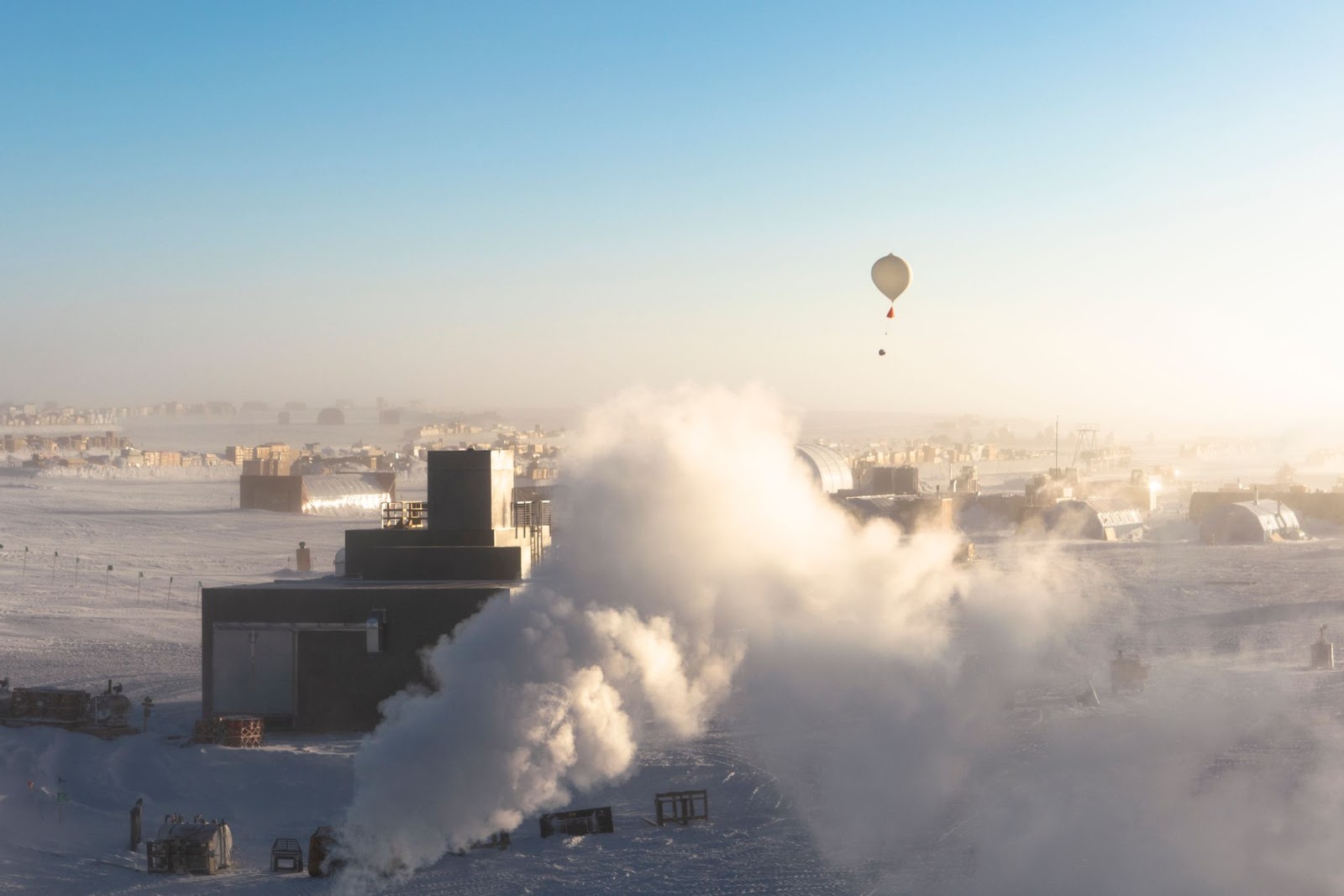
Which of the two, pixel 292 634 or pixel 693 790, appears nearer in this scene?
pixel 693 790

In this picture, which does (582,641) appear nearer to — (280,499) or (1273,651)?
(1273,651)

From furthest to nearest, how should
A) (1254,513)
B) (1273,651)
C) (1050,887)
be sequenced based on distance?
1. (1254,513)
2. (1273,651)
3. (1050,887)

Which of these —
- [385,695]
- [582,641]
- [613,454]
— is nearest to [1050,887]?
[582,641]

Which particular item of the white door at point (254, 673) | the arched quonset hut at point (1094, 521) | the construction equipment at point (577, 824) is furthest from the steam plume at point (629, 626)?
the arched quonset hut at point (1094, 521)

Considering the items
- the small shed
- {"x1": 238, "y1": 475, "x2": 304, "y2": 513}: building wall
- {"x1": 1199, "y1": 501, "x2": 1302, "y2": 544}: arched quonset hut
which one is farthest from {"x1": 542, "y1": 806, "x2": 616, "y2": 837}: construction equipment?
{"x1": 238, "y1": 475, "x2": 304, "y2": 513}: building wall

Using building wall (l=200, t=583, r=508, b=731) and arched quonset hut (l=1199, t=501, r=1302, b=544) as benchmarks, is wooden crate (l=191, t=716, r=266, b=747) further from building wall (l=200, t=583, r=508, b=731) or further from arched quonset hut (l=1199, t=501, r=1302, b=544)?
arched quonset hut (l=1199, t=501, r=1302, b=544)

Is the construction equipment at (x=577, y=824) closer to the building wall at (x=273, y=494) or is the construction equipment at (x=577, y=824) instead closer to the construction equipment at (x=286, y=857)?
the construction equipment at (x=286, y=857)
